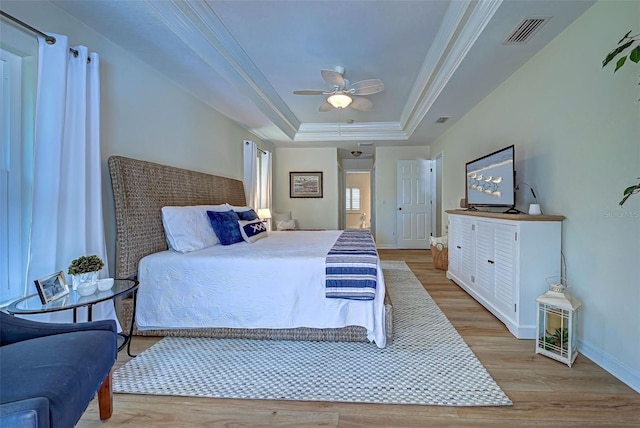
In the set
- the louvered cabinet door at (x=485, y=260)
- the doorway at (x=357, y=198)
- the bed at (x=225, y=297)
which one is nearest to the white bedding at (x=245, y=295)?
the bed at (x=225, y=297)

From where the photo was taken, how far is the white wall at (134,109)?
1987 millimetres

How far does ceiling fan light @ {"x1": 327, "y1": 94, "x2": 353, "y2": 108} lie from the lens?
3.41m

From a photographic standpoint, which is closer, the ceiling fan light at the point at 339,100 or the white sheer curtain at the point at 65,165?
the white sheer curtain at the point at 65,165

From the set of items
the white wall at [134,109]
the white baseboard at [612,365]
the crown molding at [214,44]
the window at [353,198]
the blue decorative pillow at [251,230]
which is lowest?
the white baseboard at [612,365]

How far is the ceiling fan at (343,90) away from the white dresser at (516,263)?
1.78m

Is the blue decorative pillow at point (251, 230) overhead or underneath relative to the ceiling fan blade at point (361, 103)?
underneath

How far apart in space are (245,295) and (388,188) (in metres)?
5.20

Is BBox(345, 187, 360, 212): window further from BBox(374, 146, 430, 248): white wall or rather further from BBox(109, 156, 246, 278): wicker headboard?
BBox(109, 156, 246, 278): wicker headboard

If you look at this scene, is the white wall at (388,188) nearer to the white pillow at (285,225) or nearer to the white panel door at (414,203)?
the white panel door at (414,203)

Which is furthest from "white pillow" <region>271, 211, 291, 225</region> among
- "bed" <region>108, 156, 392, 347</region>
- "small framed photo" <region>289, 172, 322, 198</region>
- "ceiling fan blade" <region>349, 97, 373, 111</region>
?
"bed" <region>108, 156, 392, 347</region>

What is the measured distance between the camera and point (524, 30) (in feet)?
7.30

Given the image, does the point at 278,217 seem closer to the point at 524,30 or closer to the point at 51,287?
the point at 51,287

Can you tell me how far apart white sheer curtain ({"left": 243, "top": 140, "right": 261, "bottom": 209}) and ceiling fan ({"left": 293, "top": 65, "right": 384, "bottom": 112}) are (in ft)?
5.93

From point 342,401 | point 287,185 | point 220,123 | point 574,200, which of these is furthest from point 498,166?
point 287,185
